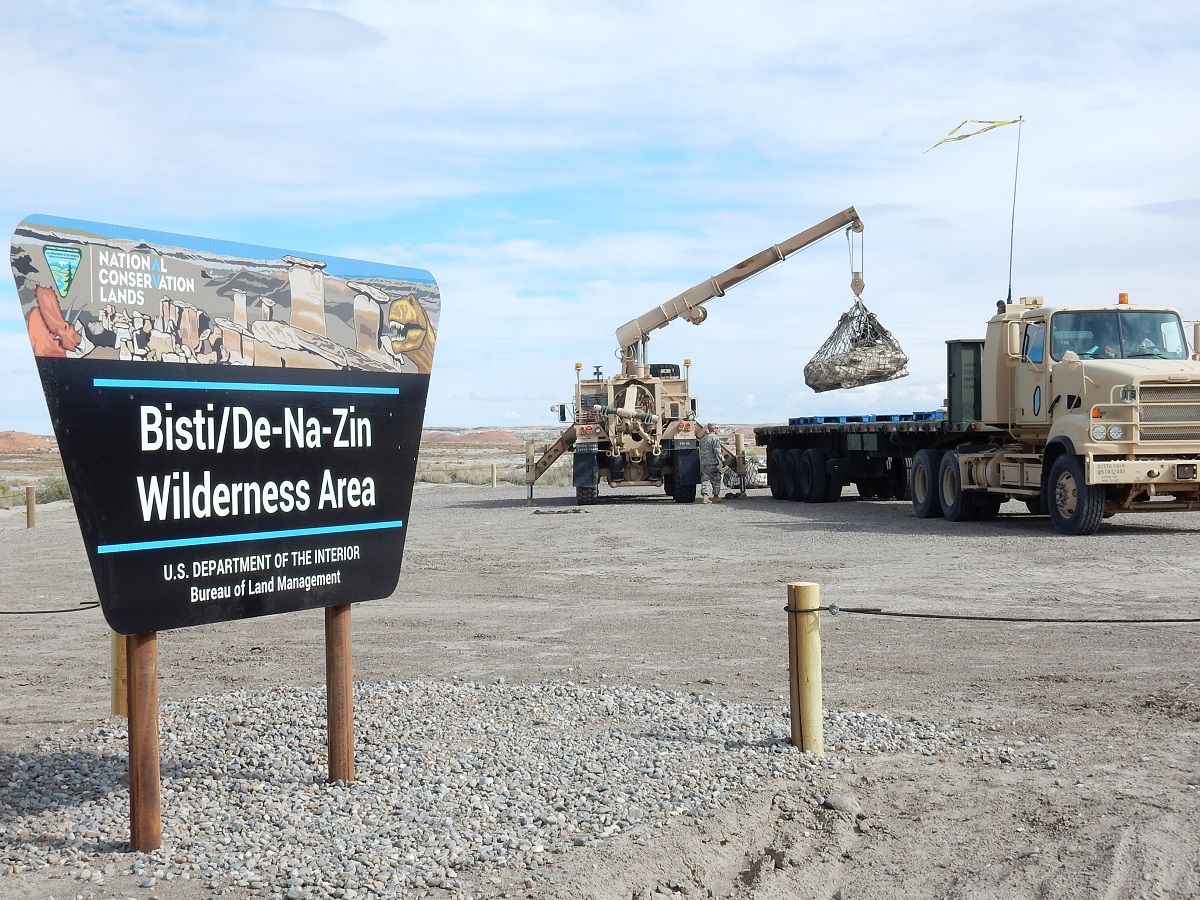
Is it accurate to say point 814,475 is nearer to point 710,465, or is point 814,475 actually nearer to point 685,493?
point 710,465

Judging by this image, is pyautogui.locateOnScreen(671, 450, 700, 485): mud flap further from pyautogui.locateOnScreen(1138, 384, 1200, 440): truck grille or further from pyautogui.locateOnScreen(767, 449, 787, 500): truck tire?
pyautogui.locateOnScreen(1138, 384, 1200, 440): truck grille

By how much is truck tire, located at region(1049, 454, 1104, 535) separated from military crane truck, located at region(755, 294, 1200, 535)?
1 centimetres

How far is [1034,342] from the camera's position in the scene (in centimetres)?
1816

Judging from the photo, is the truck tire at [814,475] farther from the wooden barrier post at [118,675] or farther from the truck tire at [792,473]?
the wooden barrier post at [118,675]

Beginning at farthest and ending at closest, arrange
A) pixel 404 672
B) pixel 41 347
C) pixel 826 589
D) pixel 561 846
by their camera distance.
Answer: pixel 826 589 → pixel 404 672 → pixel 561 846 → pixel 41 347

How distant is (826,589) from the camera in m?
13.0

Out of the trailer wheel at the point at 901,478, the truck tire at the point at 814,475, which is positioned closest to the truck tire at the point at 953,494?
the trailer wheel at the point at 901,478

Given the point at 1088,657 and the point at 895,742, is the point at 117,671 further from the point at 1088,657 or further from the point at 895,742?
the point at 1088,657

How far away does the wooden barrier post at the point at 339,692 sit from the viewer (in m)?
6.00

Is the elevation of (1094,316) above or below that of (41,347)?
above

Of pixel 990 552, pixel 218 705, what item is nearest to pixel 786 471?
pixel 990 552

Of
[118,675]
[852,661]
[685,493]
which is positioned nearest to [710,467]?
[685,493]

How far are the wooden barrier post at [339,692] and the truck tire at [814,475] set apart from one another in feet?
69.8

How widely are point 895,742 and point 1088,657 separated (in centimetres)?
305
